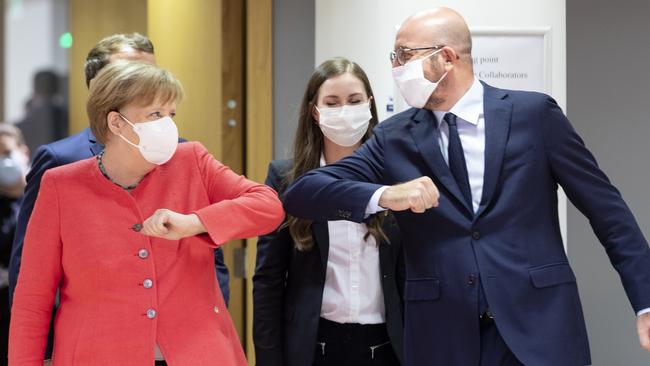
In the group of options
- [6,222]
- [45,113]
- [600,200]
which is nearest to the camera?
[600,200]

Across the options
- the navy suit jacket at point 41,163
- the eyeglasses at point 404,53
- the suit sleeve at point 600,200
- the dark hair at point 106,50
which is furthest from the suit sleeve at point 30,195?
the suit sleeve at point 600,200

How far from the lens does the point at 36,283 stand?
2.40 m

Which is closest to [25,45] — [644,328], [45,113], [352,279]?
[45,113]

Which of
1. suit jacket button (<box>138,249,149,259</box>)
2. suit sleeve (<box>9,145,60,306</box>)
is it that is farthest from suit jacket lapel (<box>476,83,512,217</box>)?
suit sleeve (<box>9,145,60,306</box>)

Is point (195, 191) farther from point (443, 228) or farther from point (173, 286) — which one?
point (443, 228)

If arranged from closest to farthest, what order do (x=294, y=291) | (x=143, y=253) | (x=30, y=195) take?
(x=143, y=253) < (x=30, y=195) < (x=294, y=291)

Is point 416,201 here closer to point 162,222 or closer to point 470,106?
point 470,106

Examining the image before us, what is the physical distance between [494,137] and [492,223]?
25 centimetres

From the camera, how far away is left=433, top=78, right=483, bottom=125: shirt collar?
2605 millimetres

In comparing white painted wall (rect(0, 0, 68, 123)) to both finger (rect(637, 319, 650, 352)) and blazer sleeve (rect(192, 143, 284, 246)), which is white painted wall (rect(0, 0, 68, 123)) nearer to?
blazer sleeve (rect(192, 143, 284, 246))

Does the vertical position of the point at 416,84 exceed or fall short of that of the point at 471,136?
it exceeds it

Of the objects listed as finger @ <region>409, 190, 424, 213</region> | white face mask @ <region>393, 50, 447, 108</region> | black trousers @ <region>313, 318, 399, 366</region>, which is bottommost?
black trousers @ <region>313, 318, 399, 366</region>

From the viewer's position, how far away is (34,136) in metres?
7.01

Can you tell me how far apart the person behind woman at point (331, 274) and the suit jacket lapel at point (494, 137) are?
630 mm
